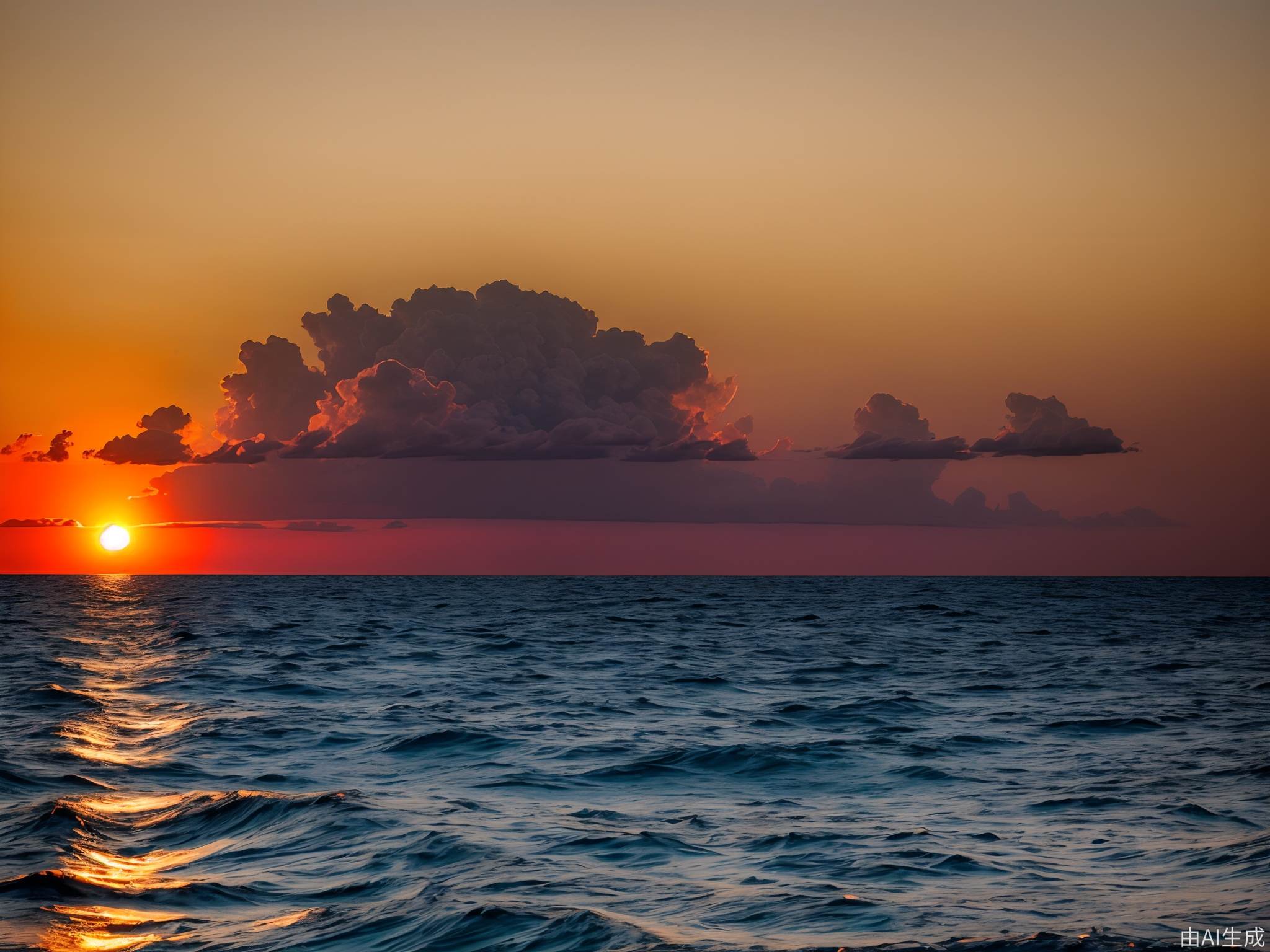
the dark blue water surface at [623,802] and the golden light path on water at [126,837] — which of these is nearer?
the golden light path on water at [126,837]

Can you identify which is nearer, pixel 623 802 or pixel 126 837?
pixel 126 837

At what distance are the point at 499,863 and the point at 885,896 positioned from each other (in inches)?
193

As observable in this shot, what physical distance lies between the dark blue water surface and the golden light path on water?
7cm

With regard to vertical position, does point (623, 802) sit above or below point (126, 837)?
below

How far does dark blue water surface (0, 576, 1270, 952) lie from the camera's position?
1302cm

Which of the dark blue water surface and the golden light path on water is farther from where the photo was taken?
the dark blue water surface

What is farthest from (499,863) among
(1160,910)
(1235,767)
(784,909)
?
(1235,767)

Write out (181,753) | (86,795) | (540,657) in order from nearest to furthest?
(86,795)
(181,753)
(540,657)

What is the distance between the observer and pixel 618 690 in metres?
36.7

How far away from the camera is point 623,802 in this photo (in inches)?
757

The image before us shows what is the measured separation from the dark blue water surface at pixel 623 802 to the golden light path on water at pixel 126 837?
72mm

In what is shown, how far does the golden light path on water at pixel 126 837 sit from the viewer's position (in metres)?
12.6

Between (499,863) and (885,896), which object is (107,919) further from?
(885,896)

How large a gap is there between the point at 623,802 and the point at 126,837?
746cm
